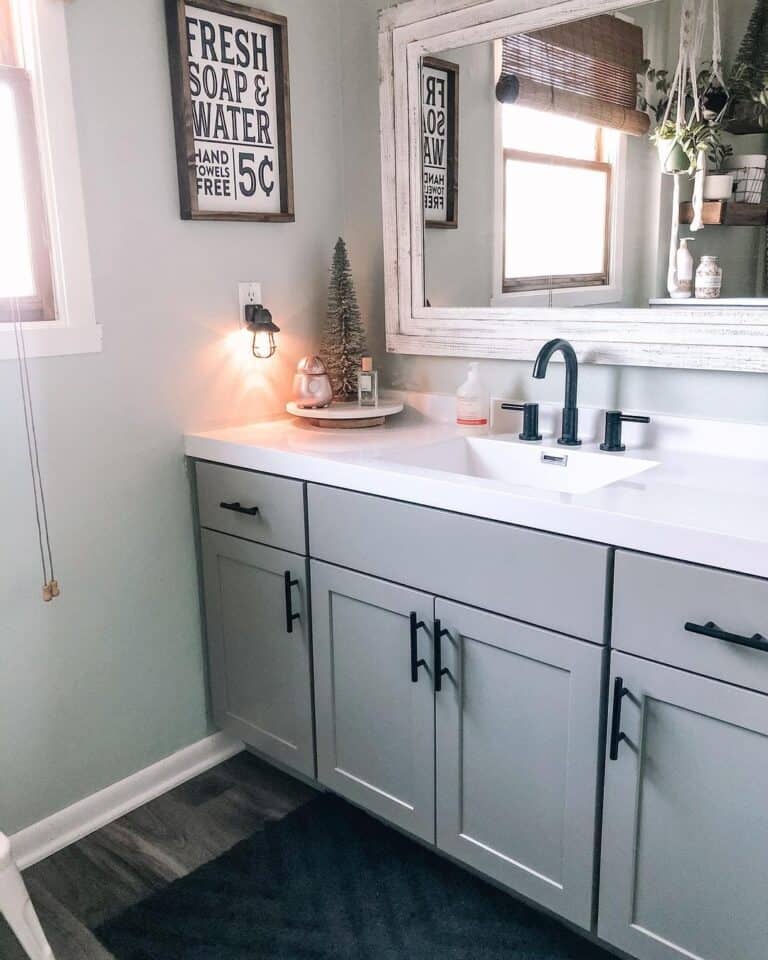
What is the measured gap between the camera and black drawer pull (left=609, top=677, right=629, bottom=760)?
55.8 inches

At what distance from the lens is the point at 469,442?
2039 mm

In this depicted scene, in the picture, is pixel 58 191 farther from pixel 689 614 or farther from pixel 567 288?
pixel 689 614

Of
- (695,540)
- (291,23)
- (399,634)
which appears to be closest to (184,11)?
(291,23)

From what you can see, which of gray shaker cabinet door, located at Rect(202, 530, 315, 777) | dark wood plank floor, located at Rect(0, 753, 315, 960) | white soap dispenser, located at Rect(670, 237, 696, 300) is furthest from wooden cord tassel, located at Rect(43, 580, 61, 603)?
white soap dispenser, located at Rect(670, 237, 696, 300)

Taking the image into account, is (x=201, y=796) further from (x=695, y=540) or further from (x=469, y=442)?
(x=695, y=540)

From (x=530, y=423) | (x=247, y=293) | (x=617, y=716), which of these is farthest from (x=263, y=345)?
(x=617, y=716)

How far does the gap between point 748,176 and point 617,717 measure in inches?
40.3

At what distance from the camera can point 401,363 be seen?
7.75 ft

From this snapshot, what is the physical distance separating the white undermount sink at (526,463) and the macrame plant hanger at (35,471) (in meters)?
0.76

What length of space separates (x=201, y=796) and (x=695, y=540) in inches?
57.9

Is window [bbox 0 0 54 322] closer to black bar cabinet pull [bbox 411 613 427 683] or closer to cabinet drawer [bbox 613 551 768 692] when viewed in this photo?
black bar cabinet pull [bbox 411 613 427 683]

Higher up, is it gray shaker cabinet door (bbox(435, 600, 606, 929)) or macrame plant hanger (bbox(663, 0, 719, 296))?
macrame plant hanger (bbox(663, 0, 719, 296))

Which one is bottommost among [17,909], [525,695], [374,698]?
[17,909]

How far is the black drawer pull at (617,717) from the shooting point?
4.65ft
